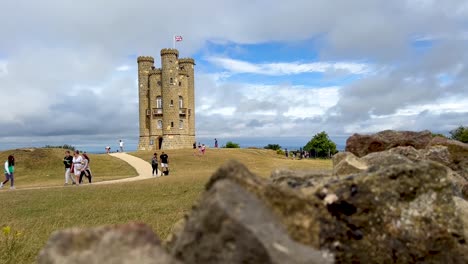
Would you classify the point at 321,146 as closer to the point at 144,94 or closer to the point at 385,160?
the point at 144,94

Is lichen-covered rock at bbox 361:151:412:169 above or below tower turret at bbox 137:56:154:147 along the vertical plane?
below

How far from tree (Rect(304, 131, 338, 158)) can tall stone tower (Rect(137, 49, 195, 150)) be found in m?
22.6

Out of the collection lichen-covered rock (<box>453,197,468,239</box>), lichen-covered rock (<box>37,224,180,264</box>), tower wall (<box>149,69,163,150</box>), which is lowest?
lichen-covered rock (<box>453,197,468,239</box>)

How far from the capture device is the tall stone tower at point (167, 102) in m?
77.5

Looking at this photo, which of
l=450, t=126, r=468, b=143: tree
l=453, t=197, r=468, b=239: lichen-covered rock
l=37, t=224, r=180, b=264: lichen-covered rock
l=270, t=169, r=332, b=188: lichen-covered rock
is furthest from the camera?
l=450, t=126, r=468, b=143: tree

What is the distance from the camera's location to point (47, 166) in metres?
48.3

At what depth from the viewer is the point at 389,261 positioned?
378cm

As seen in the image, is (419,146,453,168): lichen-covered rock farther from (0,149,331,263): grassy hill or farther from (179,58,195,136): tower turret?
(179,58,195,136): tower turret

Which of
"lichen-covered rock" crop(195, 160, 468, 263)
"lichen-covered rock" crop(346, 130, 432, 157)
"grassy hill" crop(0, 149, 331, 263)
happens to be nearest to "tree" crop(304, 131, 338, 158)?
"grassy hill" crop(0, 149, 331, 263)

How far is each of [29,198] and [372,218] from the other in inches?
861

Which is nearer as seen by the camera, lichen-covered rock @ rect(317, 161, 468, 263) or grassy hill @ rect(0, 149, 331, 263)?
lichen-covered rock @ rect(317, 161, 468, 263)

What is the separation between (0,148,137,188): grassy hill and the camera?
143ft

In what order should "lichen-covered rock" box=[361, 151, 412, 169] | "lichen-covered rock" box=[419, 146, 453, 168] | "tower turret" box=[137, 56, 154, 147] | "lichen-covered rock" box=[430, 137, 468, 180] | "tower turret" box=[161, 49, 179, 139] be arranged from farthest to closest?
"tower turret" box=[137, 56, 154, 147], "tower turret" box=[161, 49, 179, 139], "lichen-covered rock" box=[430, 137, 468, 180], "lichen-covered rock" box=[419, 146, 453, 168], "lichen-covered rock" box=[361, 151, 412, 169]

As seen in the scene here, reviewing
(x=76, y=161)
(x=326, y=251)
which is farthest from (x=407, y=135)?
(x=76, y=161)
